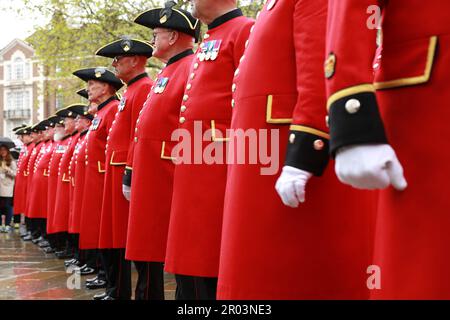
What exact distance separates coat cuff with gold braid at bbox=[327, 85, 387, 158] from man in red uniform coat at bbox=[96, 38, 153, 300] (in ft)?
11.2

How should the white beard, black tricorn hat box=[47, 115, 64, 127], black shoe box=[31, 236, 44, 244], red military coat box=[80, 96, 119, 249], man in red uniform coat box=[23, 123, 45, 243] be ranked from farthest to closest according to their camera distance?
1. man in red uniform coat box=[23, 123, 45, 243]
2. black shoe box=[31, 236, 44, 244]
3. black tricorn hat box=[47, 115, 64, 127]
4. the white beard
5. red military coat box=[80, 96, 119, 249]

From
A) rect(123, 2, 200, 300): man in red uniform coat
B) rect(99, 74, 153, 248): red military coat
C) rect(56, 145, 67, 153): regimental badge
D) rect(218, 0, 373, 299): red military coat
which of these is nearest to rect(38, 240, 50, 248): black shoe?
rect(56, 145, 67, 153): regimental badge

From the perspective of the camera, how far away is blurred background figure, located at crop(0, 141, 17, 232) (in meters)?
14.3

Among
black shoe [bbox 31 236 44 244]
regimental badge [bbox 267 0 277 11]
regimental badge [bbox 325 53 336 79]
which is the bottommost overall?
black shoe [bbox 31 236 44 244]

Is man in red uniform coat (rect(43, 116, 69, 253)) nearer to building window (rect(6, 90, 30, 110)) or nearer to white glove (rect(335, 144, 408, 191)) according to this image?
white glove (rect(335, 144, 408, 191))

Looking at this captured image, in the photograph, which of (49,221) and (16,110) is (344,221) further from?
(16,110)

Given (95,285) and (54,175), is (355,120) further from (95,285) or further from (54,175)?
(54,175)

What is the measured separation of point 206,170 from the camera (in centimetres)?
332

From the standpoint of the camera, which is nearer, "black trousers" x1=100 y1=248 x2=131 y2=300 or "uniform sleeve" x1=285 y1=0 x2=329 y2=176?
"uniform sleeve" x1=285 y1=0 x2=329 y2=176

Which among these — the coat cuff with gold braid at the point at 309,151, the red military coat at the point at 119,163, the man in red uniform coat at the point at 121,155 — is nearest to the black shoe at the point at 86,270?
the man in red uniform coat at the point at 121,155

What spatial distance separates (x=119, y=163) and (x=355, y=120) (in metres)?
3.74

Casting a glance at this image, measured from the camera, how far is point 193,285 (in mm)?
3494
